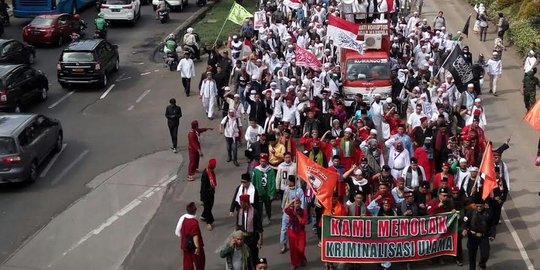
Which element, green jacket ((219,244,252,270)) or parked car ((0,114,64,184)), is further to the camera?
parked car ((0,114,64,184))

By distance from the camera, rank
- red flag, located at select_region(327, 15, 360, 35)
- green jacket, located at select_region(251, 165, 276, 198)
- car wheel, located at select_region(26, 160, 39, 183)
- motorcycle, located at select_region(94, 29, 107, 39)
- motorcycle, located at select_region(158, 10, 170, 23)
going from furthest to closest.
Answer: motorcycle, located at select_region(158, 10, 170, 23) < motorcycle, located at select_region(94, 29, 107, 39) < red flag, located at select_region(327, 15, 360, 35) < car wheel, located at select_region(26, 160, 39, 183) < green jacket, located at select_region(251, 165, 276, 198)

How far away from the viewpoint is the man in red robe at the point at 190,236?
1350 cm

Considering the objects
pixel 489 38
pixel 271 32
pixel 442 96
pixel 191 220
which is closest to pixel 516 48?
pixel 489 38

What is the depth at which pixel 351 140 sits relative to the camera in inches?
690

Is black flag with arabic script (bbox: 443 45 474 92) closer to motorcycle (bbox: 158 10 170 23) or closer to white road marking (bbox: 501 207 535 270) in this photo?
white road marking (bbox: 501 207 535 270)

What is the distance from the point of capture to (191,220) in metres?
13.5

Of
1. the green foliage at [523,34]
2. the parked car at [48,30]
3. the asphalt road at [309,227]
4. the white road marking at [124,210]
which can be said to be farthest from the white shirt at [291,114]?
the parked car at [48,30]

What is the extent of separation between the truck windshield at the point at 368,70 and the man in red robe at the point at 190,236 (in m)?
10.8

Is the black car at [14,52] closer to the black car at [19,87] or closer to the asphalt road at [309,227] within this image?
the black car at [19,87]

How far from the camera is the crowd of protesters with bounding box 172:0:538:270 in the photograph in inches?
579

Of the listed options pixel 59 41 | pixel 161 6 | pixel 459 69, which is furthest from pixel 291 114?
pixel 161 6

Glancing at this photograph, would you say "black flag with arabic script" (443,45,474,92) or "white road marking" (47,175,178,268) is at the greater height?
"black flag with arabic script" (443,45,474,92)

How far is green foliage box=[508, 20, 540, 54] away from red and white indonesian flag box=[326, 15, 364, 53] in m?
9.48

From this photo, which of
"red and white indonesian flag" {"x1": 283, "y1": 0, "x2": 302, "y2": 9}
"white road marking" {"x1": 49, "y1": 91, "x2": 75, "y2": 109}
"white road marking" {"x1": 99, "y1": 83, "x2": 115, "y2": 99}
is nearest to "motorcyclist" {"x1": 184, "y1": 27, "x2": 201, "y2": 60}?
"red and white indonesian flag" {"x1": 283, "y1": 0, "x2": 302, "y2": 9}
